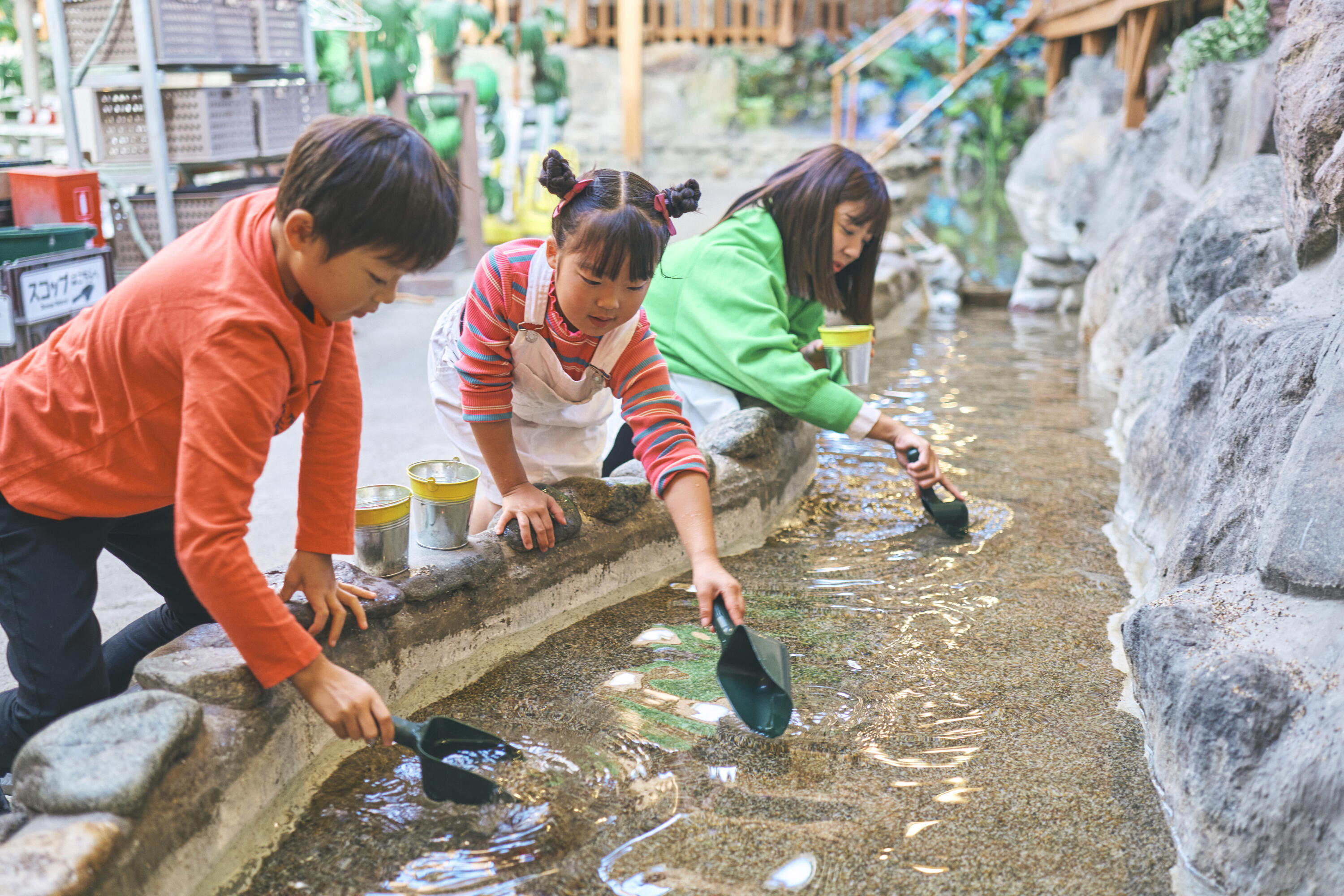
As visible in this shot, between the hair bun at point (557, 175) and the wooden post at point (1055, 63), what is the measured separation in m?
10.4

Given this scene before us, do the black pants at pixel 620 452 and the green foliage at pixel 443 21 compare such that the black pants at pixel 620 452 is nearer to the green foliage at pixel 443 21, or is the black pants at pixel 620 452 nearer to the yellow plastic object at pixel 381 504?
the yellow plastic object at pixel 381 504

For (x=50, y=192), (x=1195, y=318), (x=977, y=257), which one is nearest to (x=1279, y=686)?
(x=1195, y=318)

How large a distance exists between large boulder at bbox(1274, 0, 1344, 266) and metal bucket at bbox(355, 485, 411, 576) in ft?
6.81

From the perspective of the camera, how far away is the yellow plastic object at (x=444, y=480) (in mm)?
1962

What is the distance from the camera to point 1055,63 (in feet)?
35.5

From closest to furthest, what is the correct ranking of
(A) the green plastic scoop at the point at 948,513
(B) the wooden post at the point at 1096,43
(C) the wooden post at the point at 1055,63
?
(A) the green plastic scoop at the point at 948,513 < (B) the wooden post at the point at 1096,43 < (C) the wooden post at the point at 1055,63

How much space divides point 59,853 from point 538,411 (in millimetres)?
1339

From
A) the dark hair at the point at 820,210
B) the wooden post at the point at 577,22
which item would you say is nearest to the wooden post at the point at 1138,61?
the dark hair at the point at 820,210

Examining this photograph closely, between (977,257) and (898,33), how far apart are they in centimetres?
731

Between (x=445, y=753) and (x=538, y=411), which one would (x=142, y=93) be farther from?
(x=445, y=753)

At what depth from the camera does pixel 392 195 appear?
4.24ft

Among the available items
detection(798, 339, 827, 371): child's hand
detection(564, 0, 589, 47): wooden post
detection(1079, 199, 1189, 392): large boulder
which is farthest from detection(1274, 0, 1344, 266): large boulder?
detection(564, 0, 589, 47): wooden post

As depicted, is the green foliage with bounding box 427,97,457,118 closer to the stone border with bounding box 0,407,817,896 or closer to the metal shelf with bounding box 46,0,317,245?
the metal shelf with bounding box 46,0,317,245

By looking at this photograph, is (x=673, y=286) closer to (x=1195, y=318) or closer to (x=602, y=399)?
(x=602, y=399)
